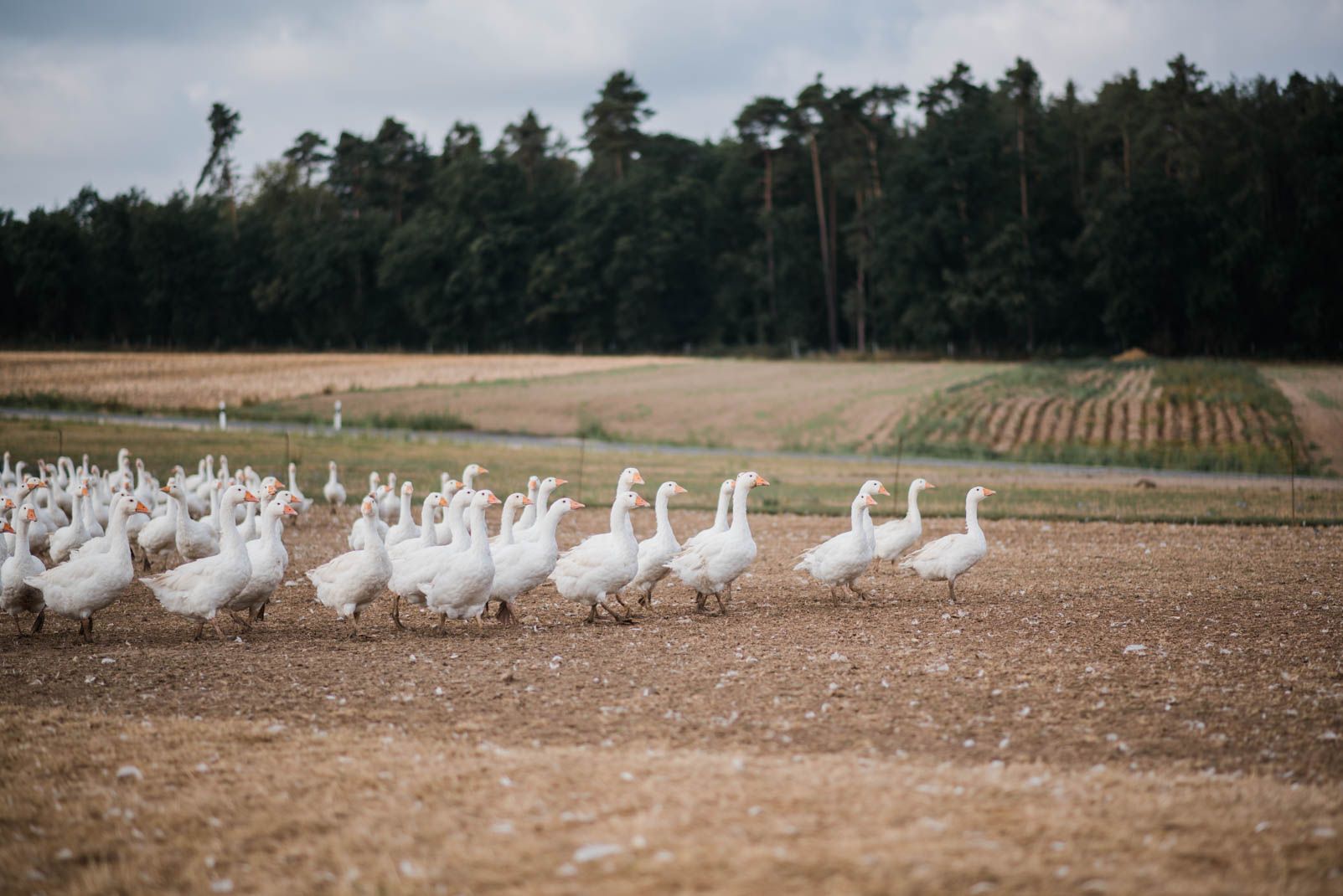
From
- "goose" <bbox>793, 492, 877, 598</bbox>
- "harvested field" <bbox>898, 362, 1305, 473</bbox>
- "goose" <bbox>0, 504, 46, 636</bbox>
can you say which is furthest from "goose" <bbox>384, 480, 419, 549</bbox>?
"harvested field" <bbox>898, 362, 1305, 473</bbox>

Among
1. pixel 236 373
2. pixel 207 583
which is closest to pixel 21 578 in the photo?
pixel 207 583

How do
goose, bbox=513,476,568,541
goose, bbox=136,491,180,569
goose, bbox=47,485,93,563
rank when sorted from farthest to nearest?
1. goose, bbox=136,491,180,569
2. goose, bbox=47,485,93,563
3. goose, bbox=513,476,568,541

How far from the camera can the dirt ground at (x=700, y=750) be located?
18.3 ft

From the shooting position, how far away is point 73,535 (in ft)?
49.6

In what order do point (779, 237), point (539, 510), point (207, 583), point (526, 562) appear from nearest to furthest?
point (207, 583) < point (526, 562) < point (539, 510) < point (779, 237)

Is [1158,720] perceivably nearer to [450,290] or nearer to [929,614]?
[929,614]

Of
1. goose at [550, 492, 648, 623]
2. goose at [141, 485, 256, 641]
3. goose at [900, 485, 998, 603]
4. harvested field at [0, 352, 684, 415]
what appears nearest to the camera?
goose at [141, 485, 256, 641]

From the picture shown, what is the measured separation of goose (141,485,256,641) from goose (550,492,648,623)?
3.32m

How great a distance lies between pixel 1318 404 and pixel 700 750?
A: 126ft

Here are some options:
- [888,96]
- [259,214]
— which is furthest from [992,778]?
[259,214]

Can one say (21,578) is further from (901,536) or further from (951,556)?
(951,556)

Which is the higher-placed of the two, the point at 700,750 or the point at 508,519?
the point at 508,519

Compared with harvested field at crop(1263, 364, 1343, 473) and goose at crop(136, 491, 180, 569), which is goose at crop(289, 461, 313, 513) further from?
harvested field at crop(1263, 364, 1343, 473)

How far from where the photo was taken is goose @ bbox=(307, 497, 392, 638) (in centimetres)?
1182
